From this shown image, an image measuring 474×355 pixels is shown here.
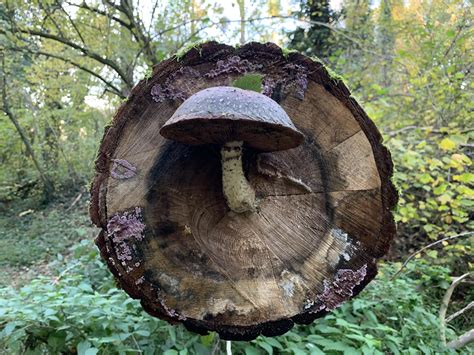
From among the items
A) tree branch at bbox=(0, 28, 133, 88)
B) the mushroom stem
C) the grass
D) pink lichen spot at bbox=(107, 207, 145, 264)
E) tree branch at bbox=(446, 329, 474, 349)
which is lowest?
the grass

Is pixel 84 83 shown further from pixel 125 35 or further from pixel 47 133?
pixel 125 35

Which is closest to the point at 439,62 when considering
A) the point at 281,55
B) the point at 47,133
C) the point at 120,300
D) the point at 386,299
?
the point at 386,299

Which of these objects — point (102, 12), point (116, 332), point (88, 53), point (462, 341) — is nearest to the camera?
point (116, 332)

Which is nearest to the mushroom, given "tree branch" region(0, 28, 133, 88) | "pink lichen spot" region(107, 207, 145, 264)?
"pink lichen spot" region(107, 207, 145, 264)

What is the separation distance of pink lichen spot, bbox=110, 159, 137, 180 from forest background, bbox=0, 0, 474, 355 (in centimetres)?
19

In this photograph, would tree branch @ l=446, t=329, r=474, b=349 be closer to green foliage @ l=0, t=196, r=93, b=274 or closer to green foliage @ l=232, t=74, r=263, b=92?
green foliage @ l=232, t=74, r=263, b=92

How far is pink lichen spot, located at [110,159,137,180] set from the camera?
139 centimetres

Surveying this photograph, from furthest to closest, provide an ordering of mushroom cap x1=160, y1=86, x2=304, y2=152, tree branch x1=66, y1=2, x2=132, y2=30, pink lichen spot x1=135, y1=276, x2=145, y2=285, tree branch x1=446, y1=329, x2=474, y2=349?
tree branch x1=66, y1=2, x2=132, y2=30 → tree branch x1=446, y1=329, x2=474, y2=349 → pink lichen spot x1=135, y1=276, x2=145, y2=285 → mushroom cap x1=160, y1=86, x2=304, y2=152

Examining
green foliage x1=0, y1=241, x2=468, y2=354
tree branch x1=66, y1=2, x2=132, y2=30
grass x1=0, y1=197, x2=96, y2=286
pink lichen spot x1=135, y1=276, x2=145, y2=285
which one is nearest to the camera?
pink lichen spot x1=135, y1=276, x2=145, y2=285

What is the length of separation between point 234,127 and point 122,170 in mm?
509

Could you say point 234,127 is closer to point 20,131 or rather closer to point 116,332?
point 116,332

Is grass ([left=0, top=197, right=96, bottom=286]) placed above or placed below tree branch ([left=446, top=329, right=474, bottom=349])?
below

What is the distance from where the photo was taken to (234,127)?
1.18 metres

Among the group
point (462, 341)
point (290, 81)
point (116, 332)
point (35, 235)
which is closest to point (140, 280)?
point (116, 332)
